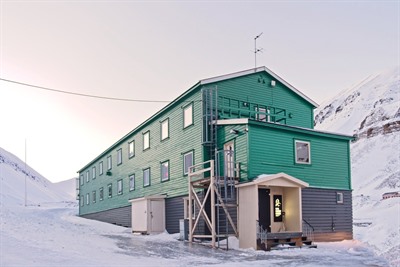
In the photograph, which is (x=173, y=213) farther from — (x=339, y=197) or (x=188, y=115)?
(x=339, y=197)

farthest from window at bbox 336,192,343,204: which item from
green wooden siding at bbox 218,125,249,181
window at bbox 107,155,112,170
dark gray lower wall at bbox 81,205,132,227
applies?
window at bbox 107,155,112,170

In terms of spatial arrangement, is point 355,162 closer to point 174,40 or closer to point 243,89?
point 243,89

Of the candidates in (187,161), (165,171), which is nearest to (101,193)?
(165,171)

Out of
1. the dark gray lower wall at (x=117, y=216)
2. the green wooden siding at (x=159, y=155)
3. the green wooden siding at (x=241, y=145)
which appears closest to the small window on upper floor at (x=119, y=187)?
the green wooden siding at (x=159, y=155)

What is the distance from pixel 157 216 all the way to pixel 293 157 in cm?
949

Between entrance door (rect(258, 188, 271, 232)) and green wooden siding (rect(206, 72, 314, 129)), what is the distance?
238 inches

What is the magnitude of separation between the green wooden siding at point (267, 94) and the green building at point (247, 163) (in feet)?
0.17

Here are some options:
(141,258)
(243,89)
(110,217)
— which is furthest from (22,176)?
(141,258)

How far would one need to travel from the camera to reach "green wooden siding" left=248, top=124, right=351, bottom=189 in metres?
20.0

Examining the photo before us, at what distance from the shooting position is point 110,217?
127 feet

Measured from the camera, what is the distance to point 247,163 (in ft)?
64.7

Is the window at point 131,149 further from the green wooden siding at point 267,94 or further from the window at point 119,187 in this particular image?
the green wooden siding at point 267,94

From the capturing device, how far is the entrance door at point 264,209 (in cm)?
1972

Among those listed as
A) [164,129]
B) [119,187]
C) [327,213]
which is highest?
[164,129]
